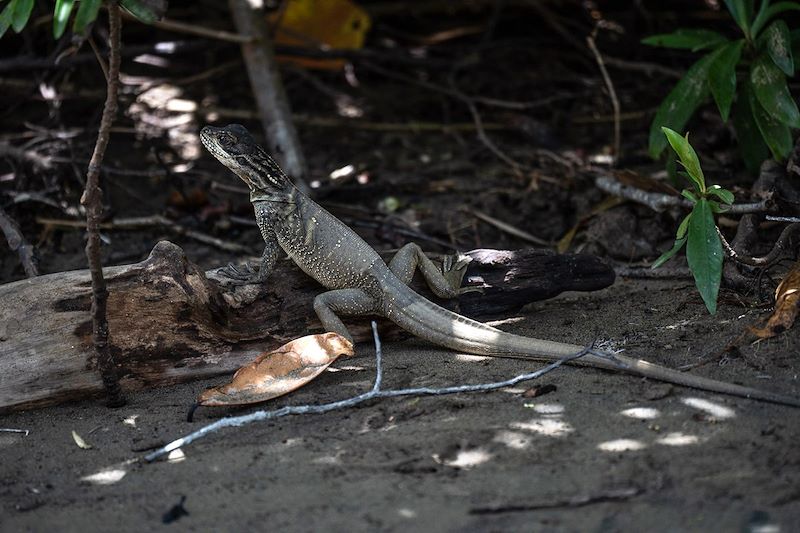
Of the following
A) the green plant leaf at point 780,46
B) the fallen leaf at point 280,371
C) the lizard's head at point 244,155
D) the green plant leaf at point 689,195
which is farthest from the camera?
the lizard's head at point 244,155


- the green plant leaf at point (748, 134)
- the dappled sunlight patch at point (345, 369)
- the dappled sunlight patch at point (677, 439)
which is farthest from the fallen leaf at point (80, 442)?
the green plant leaf at point (748, 134)

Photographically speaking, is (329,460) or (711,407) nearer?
(329,460)

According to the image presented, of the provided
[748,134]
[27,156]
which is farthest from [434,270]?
[27,156]

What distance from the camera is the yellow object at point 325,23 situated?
9094 mm

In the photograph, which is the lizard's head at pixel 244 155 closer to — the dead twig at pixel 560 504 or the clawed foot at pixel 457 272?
the clawed foot at pixel 457 272

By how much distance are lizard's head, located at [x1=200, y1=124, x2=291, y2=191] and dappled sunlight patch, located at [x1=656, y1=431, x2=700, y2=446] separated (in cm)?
309

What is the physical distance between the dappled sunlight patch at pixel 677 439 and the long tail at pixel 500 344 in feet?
1.52

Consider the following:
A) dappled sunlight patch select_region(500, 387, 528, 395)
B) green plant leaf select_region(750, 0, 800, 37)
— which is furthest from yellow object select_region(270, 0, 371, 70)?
dappled sunlight patch select_region(500, 387, 528, 395)

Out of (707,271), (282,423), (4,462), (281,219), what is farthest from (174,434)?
(707,271)

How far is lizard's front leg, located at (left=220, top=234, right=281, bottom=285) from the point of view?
5.48m

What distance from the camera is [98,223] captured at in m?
4.32

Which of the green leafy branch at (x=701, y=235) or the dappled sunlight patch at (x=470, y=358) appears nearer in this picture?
the green leafy branch at (x=701, y=235)

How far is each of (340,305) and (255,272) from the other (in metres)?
A: 0.64

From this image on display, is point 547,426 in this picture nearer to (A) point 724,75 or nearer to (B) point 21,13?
(A) point 724,75
